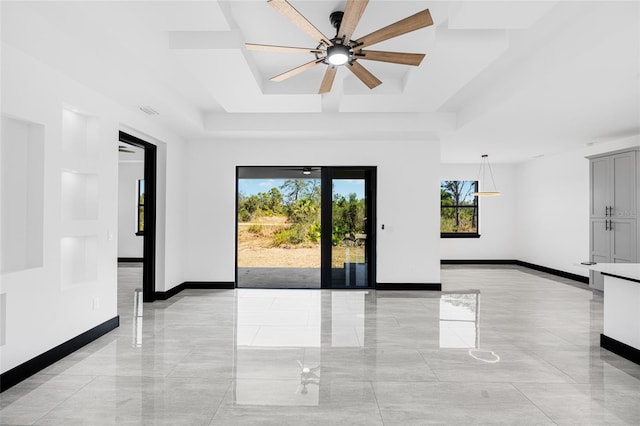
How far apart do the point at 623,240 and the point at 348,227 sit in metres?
4.32

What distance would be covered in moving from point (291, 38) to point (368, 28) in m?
0.76

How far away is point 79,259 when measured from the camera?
416 cm

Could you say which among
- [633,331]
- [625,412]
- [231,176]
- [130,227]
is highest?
[231,176]

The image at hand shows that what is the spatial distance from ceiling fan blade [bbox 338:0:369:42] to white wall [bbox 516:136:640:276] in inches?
239

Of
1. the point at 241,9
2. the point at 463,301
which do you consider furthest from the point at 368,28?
the point at 463,301

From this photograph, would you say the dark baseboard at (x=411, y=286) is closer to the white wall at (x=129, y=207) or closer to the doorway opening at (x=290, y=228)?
the doorway opening at (x=290, y=228)

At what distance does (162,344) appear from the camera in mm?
3934

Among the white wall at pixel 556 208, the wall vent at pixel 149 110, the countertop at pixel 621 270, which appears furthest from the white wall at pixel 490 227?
the wall vent at pixel 149 110

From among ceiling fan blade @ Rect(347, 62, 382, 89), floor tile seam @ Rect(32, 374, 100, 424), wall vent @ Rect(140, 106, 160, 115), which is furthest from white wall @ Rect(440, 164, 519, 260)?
floor tile seam @ Rect(32, 374, 100, 424)

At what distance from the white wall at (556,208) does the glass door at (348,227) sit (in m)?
4.28

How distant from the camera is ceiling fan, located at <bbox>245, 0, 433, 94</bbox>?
8.68 ft

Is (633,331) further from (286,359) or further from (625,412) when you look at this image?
(286,359)

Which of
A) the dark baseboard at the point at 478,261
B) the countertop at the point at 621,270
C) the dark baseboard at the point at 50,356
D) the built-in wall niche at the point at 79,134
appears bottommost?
the dark baseboard at the point at 50,356

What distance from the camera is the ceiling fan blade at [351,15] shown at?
254 cm
